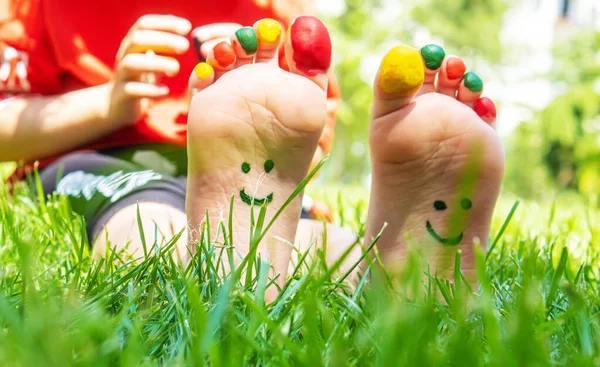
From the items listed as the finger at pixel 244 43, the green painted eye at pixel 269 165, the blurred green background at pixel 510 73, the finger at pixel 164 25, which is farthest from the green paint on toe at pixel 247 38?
the blurred green background at pixel 510 73

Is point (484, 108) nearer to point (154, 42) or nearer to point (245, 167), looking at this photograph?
point (245, 167)

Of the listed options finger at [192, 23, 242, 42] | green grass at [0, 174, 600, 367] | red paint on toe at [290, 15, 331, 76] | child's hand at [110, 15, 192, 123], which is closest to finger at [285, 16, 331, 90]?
red paint on toe at [290, 15, 331, 76]

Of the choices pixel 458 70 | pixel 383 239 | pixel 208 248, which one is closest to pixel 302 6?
pixel 458 70

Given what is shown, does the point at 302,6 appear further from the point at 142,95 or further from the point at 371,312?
the point at 371,312

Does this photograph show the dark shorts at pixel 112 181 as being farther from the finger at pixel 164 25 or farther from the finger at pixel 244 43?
the finger at pixel 244 43

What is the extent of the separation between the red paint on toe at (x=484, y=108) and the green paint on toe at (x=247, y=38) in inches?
14.6

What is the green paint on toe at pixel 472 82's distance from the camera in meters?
0.92

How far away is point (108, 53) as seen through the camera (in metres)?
1.53

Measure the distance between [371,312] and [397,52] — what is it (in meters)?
0.37

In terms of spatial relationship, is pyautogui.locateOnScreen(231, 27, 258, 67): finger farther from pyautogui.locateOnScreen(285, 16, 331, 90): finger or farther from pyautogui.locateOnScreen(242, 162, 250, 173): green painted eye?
pyautogui.locateOnScreen(242, 162, 250, 173): green painted eye

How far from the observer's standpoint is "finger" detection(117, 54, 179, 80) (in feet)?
4.00

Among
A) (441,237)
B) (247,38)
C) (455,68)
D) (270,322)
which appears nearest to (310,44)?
(247,38)

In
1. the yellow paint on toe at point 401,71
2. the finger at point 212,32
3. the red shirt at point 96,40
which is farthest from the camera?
the red shirt at point 96,40

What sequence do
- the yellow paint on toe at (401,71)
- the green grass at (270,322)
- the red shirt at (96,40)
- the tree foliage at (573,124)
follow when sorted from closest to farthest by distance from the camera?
the green grass at (270,322)
the yellow paint on toe at (401,71)
the red shirt at (96,40)
the tree foliage at (573,124)
